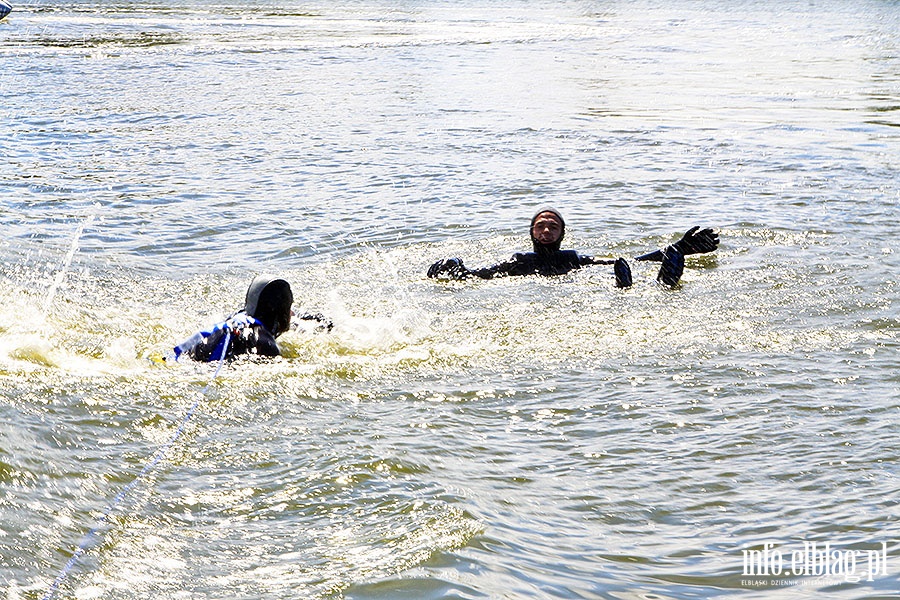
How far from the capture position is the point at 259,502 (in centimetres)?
493

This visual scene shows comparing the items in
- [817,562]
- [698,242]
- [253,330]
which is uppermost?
[698,242]

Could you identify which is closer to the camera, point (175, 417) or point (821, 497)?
point (821, 497)

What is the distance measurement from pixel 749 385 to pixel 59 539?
4066mm

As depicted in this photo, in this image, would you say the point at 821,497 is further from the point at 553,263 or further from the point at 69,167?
the point at 69,167

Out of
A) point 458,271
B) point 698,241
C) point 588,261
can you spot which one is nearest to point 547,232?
point 588,261

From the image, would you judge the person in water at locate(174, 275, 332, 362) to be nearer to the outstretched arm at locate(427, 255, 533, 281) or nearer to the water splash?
the water splash

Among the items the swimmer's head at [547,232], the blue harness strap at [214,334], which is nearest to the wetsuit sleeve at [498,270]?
the swimmer's head at [547,232]

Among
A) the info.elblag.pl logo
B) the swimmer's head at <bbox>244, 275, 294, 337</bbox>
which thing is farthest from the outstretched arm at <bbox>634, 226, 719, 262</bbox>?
the info.elblag.pl logo

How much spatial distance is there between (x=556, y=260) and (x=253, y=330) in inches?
130

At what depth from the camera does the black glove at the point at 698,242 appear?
30.2ft

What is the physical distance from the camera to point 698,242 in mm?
9266

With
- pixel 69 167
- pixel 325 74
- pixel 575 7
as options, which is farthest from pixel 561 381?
pixel 575 7

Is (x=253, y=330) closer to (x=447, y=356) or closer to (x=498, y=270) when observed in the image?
(x=447, y=356)

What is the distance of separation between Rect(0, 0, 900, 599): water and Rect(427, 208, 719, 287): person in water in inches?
7.6
